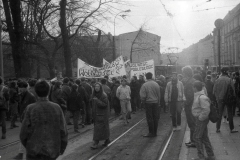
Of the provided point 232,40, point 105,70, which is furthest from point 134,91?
point 232,40

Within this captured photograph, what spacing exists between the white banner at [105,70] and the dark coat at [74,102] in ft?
22.2

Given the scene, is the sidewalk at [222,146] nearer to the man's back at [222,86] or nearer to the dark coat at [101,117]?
the man's back at [222,86]

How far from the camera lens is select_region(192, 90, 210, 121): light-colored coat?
7.50 metres

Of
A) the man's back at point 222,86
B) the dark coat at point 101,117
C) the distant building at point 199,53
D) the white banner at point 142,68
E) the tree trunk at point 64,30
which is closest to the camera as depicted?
the dark coat at point 101,117

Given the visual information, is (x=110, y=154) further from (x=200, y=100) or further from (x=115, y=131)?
(x=115, y=131)

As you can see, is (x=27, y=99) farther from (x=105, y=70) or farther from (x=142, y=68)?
(x=142, y=68)

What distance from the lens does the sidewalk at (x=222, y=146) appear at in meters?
8.10

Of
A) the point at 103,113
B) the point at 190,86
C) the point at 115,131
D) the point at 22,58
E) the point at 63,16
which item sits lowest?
the point at 115,131

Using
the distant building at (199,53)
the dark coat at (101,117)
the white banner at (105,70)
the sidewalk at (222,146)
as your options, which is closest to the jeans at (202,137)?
the sidewalk at (222,146)

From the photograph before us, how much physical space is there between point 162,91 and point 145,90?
28.9 feet

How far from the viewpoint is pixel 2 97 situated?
10.9m

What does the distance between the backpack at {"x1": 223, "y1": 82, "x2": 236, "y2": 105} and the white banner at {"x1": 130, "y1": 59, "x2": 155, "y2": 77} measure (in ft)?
33.5

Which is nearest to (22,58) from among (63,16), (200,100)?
(63,16)

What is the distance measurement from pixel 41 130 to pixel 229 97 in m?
7.43
